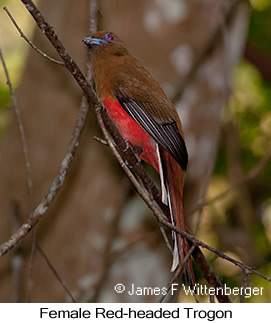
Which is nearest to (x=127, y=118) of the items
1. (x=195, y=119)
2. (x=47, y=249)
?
(x=195, y=119)

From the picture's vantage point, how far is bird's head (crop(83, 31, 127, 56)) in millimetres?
3129

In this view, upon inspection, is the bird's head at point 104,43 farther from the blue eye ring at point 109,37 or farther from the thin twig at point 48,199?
the thin twig at point 48,199

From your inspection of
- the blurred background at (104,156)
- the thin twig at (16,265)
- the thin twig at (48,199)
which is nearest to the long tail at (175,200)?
the thin twig at (48,199)

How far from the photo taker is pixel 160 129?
2.76 metres

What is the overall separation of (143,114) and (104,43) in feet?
1.76

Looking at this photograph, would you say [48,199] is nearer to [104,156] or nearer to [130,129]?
[130,129]

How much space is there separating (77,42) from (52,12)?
0.40 m

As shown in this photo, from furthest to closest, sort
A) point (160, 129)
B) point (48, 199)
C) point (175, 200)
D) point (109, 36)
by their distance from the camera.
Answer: point (109, 36) < point (160, 129) < point (175, 200) < point (48, 199)

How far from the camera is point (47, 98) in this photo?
430 cm

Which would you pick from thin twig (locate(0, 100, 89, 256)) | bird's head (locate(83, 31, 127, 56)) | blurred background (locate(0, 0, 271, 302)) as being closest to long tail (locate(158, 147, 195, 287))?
thin twig (locate(0, 100, 89, 256))

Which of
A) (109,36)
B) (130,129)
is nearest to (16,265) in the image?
(130,129)

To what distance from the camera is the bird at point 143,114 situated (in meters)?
2.69

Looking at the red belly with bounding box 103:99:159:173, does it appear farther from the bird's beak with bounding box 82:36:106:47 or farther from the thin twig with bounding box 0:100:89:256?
the bird's beak with bounding box 82:36:106:47

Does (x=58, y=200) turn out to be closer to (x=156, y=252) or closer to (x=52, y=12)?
(x=156, y=252)
